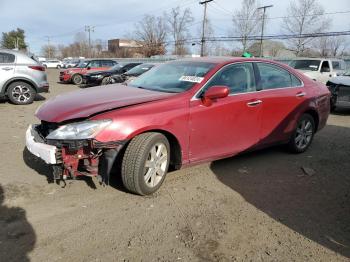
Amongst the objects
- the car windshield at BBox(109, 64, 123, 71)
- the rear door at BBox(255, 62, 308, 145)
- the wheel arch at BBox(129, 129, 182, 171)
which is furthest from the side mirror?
the car windshield at BBox(109, 64, 123, 71)

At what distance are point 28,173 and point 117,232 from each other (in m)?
1.99

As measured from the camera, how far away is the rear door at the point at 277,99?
5.23m

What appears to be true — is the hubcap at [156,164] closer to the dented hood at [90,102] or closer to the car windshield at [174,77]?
the dented hood at [90,102]

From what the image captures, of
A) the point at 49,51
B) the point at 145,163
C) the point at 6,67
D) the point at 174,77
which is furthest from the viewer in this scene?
the point at 49,51

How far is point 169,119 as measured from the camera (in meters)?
4.10

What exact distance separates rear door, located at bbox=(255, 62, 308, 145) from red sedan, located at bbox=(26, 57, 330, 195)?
2cm

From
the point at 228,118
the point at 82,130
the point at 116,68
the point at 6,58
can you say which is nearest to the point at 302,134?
the point at 228,118

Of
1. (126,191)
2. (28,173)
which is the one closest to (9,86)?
(28,173)

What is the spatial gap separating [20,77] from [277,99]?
325 inches

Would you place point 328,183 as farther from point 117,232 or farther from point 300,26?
point 300,26

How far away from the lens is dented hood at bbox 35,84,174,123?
3.84 meters

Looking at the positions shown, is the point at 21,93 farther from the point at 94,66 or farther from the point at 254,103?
the point at 94,66

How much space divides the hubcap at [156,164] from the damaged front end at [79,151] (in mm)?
410

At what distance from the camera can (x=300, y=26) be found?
157ft
